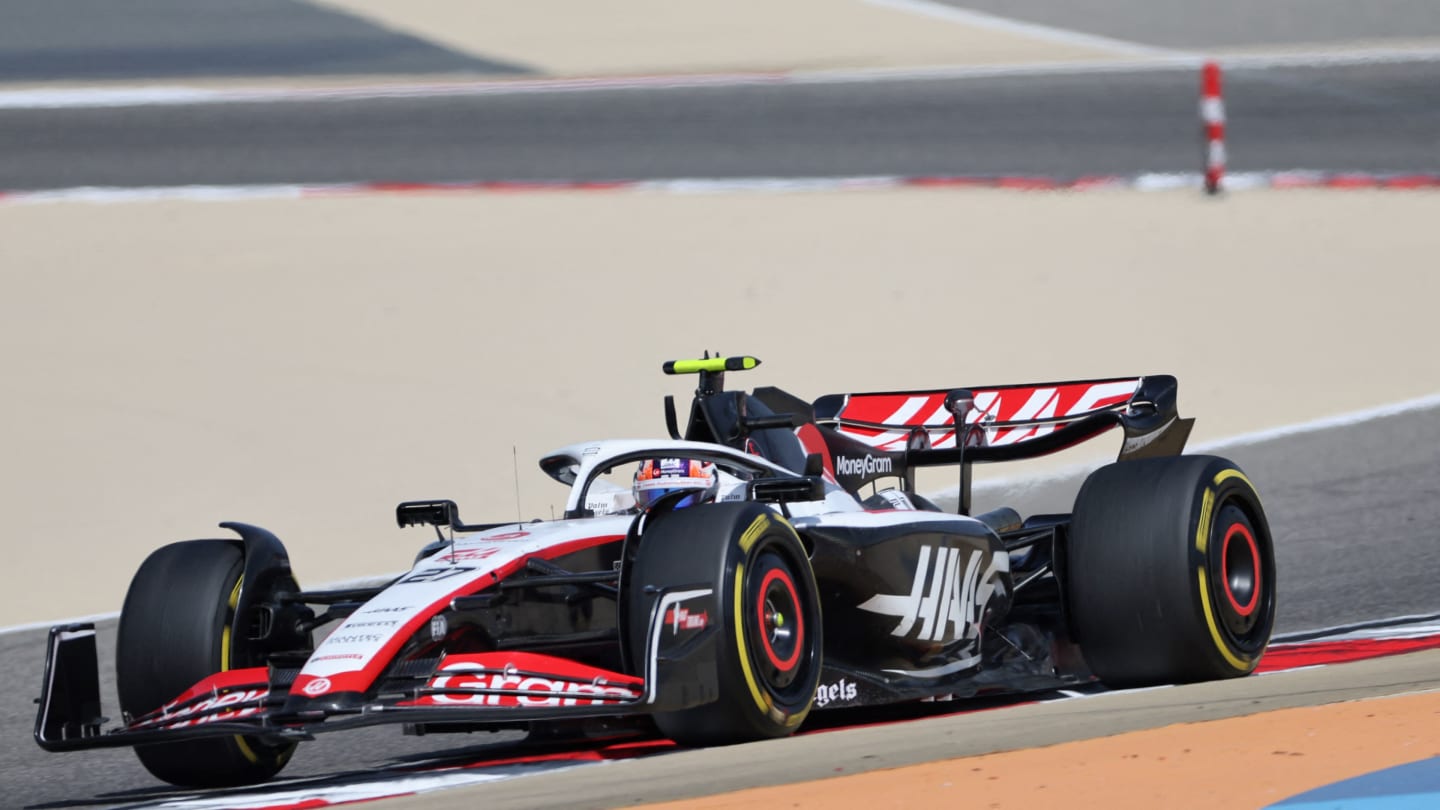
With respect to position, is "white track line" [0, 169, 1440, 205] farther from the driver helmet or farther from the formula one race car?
the driver helmet

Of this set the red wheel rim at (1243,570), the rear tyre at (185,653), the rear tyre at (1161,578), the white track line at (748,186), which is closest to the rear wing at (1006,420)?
the red wheel rim at (1243,570)

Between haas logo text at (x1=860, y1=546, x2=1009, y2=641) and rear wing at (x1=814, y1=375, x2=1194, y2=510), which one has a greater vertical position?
rear wing at (x1=814, y1=375, x2=1194, y2=510)

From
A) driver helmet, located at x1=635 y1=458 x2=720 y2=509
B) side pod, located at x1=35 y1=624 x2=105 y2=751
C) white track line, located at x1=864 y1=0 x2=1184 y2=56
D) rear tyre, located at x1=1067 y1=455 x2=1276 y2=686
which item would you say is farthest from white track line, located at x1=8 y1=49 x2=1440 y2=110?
side pod, located at x1=35 y1=624 x2=105 y2=751

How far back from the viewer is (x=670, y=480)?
741 cm

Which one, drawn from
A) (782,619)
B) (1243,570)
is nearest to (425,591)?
(782,619)

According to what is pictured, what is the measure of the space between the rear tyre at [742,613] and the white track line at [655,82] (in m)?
15.3

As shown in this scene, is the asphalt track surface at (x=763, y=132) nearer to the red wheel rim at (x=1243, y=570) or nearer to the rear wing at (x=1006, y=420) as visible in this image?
the rear wing at (x=1006, y=420)

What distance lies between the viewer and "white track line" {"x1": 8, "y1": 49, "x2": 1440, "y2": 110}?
69.2ft

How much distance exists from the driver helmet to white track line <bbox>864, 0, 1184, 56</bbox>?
16492mm

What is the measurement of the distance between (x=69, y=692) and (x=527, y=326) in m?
8.88

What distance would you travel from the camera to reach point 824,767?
18.8 feet

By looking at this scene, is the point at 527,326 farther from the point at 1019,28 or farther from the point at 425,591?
the point at 1019,28

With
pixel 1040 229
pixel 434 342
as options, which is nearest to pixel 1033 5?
pixel 1040 229

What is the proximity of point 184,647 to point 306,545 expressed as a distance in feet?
15.6
